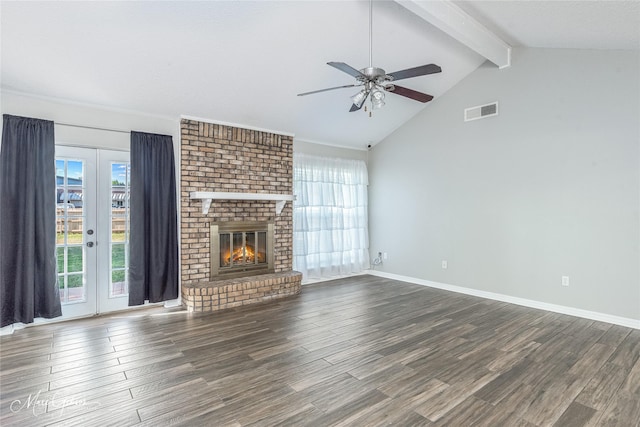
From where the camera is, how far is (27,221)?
12.1 feet

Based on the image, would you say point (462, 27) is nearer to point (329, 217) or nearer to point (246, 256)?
point (329, 217)

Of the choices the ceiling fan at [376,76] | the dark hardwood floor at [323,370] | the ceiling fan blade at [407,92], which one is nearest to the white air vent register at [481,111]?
the ceiling fan blade at [407,92]

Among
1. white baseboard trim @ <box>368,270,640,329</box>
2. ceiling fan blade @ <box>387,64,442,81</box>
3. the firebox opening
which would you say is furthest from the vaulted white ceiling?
white baseboard trim @ <box>368,270,640,329</box>

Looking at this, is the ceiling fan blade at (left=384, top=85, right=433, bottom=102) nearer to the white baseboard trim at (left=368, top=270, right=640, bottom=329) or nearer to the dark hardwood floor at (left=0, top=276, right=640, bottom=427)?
the dark hardwood floor at (left=0, top=276, right=640, bottom=427)

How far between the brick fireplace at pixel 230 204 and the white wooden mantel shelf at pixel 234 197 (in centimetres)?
9

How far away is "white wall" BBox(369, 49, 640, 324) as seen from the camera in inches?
155

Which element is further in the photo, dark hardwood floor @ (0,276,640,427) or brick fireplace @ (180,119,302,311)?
brick fireplace @ (180,119,302,311)

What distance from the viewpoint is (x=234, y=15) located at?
3.19 metres

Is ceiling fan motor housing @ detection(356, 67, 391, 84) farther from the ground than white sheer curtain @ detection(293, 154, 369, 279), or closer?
farther from the ground

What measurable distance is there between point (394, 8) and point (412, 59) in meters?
1.00

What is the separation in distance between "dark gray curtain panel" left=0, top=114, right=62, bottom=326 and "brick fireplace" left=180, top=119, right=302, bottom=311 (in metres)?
1.43

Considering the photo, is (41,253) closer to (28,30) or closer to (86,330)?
(86,330)

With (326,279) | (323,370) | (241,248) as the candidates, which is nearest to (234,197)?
(241,248)

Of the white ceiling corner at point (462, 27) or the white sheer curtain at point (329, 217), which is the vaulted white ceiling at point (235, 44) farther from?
the white sheer curtain at point (329, 217)
